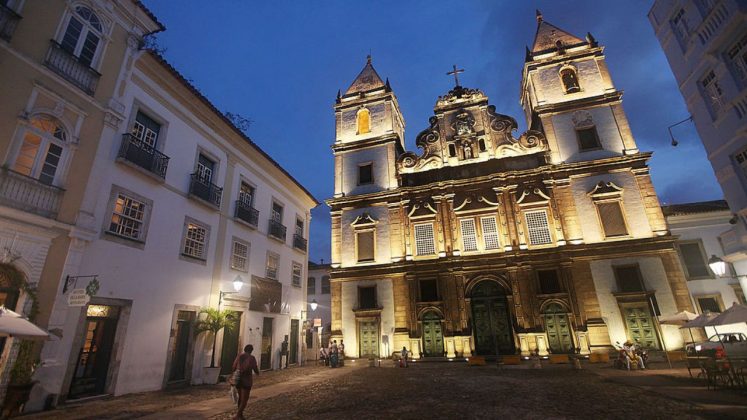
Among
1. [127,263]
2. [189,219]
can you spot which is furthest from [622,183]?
[127,263]

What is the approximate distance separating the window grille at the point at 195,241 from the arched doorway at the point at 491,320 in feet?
47.9

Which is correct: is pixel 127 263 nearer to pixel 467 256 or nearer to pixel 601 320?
pixel 467 256

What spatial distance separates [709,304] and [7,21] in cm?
3332

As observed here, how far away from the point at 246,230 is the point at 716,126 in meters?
19.9

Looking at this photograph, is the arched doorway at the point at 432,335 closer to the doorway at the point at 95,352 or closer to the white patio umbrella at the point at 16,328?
the doorway at the point at 95,352

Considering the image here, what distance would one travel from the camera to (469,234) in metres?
21.5

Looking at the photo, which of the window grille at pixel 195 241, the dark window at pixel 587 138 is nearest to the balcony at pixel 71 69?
the window grille at pixel 195 241

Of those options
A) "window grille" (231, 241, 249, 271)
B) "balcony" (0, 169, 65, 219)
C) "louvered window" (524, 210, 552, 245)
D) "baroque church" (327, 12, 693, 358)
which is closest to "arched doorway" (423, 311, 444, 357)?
"baroque church" (327, 12, 693, 358)

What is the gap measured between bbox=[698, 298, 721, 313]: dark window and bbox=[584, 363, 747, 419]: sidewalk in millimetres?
8259

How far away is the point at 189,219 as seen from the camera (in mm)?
14258

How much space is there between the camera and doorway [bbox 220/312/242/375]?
1521cm

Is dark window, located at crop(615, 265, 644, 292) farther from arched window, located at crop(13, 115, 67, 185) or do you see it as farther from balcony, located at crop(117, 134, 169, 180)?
arched window, located at crop(13, 115, 67, 185)

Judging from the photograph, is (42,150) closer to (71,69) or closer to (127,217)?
(71,69)

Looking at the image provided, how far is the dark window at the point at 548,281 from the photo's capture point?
19.3 meters
